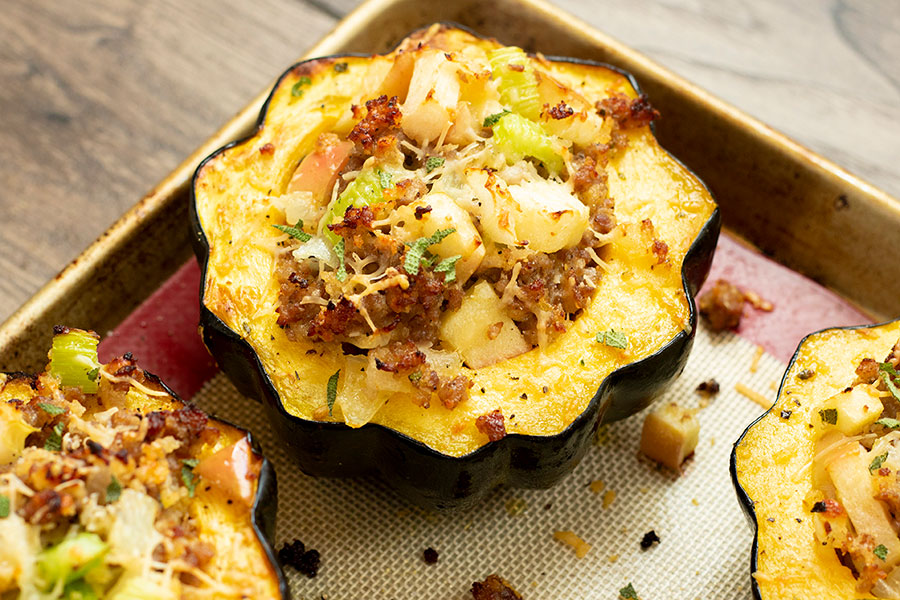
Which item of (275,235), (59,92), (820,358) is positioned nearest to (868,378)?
(820,358)

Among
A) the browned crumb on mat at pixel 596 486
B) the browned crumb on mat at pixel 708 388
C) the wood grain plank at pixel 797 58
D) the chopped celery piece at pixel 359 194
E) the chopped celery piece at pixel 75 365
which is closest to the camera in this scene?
the chopped celery piece at pixel 75 365

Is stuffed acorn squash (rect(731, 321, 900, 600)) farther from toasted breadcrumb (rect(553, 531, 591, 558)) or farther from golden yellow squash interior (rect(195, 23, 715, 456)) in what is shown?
toasted breadcrumb (rect(553, 531, 591, 558))

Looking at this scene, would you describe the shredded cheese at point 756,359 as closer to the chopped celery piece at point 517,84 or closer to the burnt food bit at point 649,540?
the burnt food bit at point 649,540

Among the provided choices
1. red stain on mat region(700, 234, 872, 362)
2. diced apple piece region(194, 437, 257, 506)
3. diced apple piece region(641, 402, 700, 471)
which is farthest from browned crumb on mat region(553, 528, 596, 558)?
diced apple piece region(194, 437, 257, 506)

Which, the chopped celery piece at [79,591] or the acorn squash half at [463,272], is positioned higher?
the acorn squash half at [463,272]

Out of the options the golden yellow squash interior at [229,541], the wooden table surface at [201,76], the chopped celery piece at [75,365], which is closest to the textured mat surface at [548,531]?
the golden yellow squash interior at [229,541]

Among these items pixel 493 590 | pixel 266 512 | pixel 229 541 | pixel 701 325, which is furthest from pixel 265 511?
pixel 701 325

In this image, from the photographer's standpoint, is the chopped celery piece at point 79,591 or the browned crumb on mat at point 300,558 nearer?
the chopped celery piece at point 79,591

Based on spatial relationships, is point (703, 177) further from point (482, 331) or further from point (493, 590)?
point (493, 590)
